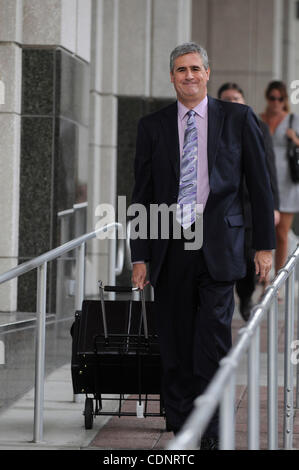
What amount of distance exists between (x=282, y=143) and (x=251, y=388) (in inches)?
282

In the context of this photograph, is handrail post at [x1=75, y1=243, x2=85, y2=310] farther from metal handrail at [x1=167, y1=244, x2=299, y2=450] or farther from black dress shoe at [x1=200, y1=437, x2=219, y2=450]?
black dress shoe at [x1=200, y1=437, x2=219, y2=450]

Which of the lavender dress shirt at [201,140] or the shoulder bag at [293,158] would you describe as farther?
the shoulder bag at [293,158]

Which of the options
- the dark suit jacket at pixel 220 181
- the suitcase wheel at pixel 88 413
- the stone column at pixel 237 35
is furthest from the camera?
the stone column at pixel 237 35

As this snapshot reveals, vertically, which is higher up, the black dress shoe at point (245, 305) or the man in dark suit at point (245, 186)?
the man in dark suit at point (245, 186)

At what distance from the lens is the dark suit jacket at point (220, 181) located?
4.71 metres

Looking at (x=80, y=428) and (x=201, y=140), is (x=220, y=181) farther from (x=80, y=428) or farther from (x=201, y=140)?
(x=80, y=428)

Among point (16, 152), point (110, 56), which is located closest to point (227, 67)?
point (110, 56)

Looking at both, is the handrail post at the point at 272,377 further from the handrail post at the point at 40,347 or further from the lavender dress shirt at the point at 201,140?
the handrail post at the point at 40,347

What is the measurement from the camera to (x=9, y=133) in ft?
22.5

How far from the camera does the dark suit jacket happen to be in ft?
15.5

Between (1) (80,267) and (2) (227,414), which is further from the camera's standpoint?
(1) (80,267)

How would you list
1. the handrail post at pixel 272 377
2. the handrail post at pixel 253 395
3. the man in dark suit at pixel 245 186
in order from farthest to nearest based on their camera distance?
1. the man in dark suit at pixel 245 186
2. the handrail post at pixel 272 377
3. the handrail post at pixel 253 395

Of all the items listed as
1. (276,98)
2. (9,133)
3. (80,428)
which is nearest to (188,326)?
(80,428)

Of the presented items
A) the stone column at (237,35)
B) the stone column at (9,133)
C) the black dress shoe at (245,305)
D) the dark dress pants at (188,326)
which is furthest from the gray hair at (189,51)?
the stone column at (237,35)
